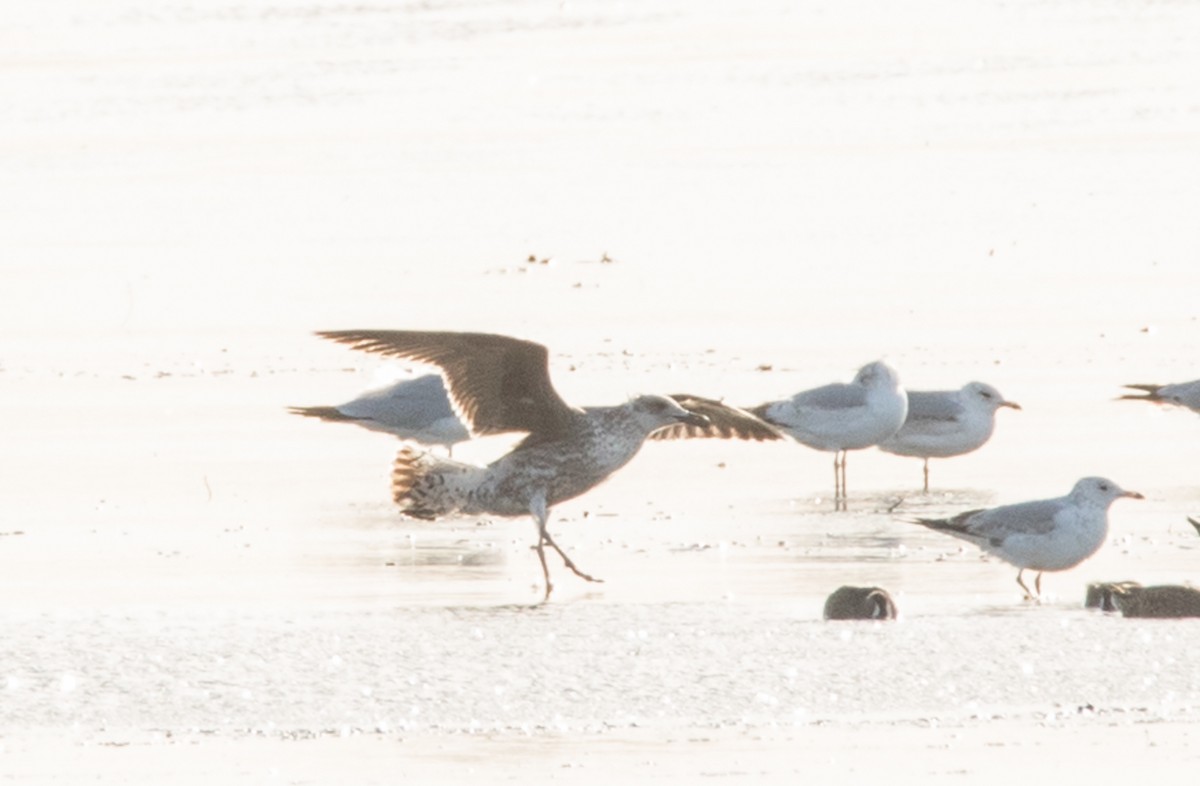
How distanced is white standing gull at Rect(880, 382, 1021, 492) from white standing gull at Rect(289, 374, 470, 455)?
218 cm

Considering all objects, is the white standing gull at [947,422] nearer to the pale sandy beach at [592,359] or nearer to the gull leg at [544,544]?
the pale sandy beach at [592,359]

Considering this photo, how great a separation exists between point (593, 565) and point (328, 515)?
62.2 inches

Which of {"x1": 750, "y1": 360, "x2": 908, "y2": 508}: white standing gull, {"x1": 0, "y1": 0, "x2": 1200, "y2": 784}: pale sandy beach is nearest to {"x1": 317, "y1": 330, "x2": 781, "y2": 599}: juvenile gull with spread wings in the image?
{"x1": 0, "y1": 0, "x2": 1200, "y2": 784}: pale sandy beach

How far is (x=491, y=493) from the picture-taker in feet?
37.3

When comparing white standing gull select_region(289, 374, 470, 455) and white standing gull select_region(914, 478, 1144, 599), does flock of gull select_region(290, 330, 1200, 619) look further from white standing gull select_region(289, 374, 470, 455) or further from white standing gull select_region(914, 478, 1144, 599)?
white standing gull select_region(289, 374, 470, 455)

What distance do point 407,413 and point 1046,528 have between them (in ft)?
14.9

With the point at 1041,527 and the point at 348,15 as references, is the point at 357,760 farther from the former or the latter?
the point at 348,15

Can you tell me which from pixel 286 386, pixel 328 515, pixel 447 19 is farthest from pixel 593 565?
Answer: pixel 447 19

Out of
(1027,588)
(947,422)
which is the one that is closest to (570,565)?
(1027,588)

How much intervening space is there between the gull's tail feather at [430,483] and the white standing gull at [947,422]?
9.51 feet

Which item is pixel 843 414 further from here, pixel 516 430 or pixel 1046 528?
pixel 1046 528

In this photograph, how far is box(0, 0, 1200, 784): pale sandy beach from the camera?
8.09 m

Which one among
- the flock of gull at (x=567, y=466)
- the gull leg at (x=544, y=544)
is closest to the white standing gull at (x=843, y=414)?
the flock of gull at (x=567, y=466)

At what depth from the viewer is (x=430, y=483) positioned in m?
11.2
